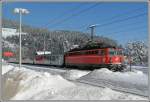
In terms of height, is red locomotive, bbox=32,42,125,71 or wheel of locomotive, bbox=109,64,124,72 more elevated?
red locomotive, bbox=32,42,125,71

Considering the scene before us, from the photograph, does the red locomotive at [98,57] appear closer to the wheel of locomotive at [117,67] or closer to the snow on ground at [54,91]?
the wheel of locomotive at [117,67]

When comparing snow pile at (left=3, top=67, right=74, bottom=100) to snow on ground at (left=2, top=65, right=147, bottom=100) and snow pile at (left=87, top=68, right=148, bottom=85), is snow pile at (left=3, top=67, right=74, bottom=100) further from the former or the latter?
snow pile at (left=87, top=68, right=148, bottom=85)

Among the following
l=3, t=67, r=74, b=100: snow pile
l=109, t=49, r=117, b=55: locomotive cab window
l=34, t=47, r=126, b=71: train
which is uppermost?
l=109, t=49, r=117, b=55: locomotive cab window

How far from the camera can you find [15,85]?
19516 mm

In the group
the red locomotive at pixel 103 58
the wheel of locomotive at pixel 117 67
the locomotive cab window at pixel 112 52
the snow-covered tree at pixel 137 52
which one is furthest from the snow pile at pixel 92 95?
the snow-covered tree at pixel 137 52

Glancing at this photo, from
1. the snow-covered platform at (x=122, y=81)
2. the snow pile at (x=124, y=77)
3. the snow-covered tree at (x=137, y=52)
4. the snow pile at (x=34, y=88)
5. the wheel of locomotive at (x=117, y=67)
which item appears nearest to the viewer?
the snow pile at (x=34, y=88)

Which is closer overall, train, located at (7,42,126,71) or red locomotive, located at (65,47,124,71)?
red locomotive, located at (65,47,124,71)

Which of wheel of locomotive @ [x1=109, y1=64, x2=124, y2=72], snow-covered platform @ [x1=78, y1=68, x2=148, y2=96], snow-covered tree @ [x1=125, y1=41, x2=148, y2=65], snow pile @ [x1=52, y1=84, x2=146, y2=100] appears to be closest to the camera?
snow pile @ [x1=52, y1=84, x2=146, y2=100]

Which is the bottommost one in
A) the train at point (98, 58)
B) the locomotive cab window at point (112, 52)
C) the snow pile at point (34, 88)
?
the snow pile at point (34, 88)

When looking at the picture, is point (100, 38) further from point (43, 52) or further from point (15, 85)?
point (43, 52)

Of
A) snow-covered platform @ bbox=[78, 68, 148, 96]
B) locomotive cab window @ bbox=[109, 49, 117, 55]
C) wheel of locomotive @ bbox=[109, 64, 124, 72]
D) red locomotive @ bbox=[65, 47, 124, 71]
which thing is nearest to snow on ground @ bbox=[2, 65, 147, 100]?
snow-covered platform @ bbox=[78, 68, 148, 96]

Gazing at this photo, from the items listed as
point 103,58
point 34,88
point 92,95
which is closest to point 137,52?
point 103,58

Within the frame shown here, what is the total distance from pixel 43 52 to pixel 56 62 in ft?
30.1

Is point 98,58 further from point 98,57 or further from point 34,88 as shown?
point 34,88
